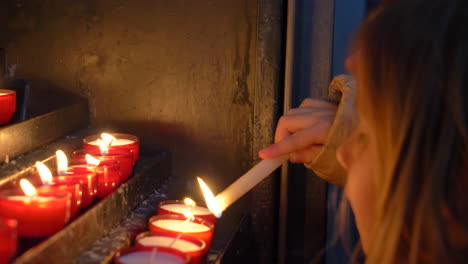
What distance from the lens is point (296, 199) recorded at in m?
1.95

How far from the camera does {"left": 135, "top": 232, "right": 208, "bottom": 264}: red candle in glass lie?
1286 mm

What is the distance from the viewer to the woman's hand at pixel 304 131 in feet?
4.53

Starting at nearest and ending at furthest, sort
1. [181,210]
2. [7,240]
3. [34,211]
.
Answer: [7,240], [34,211], [181,210]

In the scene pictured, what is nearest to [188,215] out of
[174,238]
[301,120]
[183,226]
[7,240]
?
[183,226]

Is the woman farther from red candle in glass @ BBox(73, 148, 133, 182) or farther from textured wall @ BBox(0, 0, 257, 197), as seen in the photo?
textured wall @ BBox(0, 0, 257, 197)

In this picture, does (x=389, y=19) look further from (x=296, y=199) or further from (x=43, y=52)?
(x=43, y=52)

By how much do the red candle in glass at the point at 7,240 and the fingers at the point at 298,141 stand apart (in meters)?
0.58

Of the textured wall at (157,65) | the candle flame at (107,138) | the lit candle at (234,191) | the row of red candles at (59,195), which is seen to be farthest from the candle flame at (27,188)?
the textured wall at (157,65)

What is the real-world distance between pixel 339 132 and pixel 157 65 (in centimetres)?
75

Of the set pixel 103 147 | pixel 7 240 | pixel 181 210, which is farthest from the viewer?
pixel 103 147

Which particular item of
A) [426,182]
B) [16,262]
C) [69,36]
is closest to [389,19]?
[426,182]

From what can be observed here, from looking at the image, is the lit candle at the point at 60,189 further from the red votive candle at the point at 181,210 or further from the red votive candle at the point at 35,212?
the red votive candle at the point at 181,210

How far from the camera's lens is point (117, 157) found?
1.57 meters

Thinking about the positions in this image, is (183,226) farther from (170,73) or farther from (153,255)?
(170,73)
